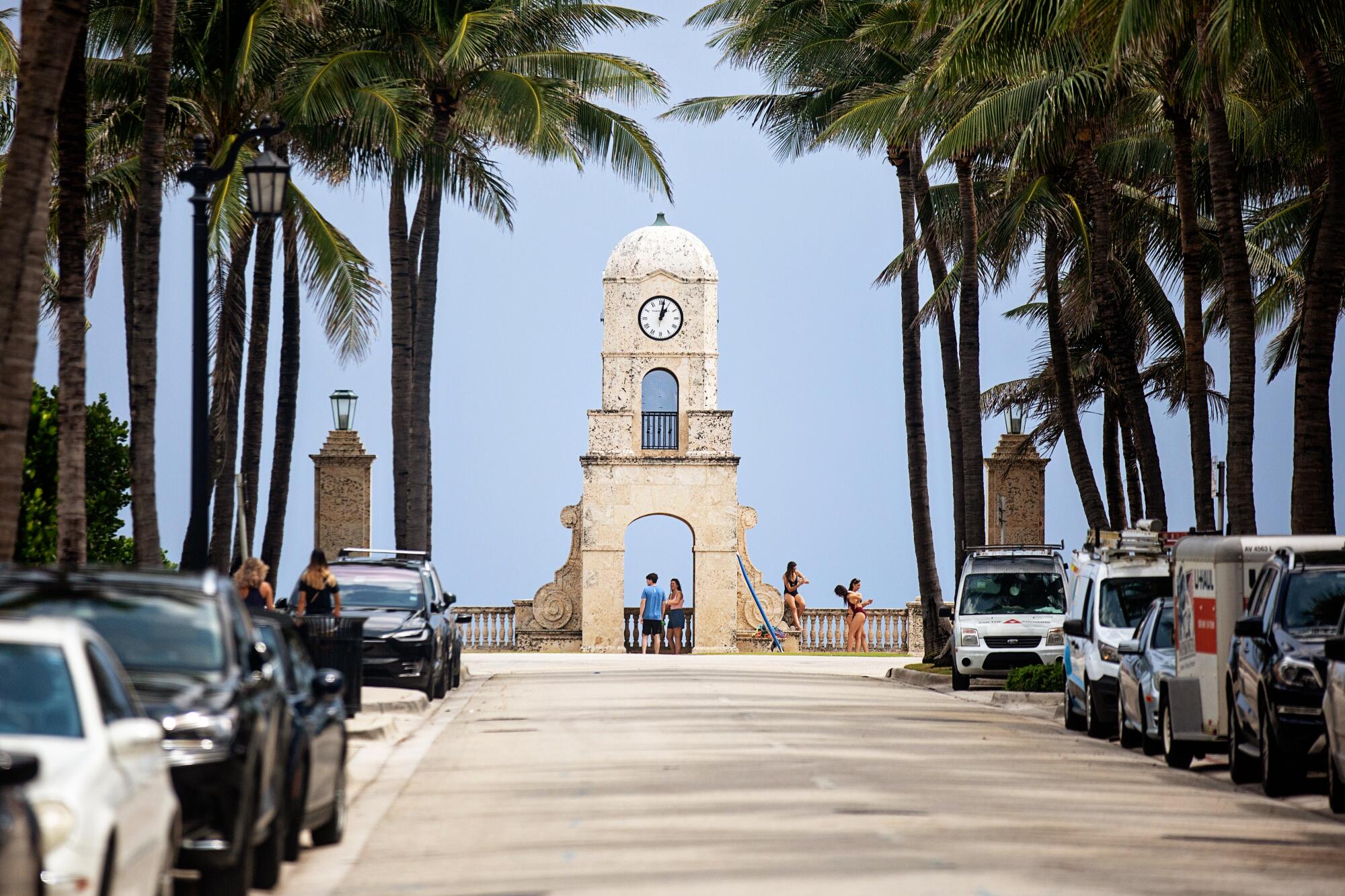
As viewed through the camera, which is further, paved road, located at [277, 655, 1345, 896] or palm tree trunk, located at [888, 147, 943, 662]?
palm tree trunk, located at [888, 147, 943, 662]

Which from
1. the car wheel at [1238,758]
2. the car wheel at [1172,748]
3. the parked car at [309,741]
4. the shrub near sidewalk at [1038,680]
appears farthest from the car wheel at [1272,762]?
the shrub near sidewalk at [1038,680]

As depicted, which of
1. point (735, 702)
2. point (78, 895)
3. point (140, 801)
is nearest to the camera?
point (78, 895)

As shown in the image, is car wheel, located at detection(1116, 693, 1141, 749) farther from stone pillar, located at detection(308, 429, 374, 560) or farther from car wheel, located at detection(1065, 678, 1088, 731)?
stone pillar, located at detection(308, 429, 374, 560)

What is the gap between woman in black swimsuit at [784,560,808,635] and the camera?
5022 centimetres

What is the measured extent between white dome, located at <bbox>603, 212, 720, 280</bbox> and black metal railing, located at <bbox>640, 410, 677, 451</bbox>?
12.7 feet

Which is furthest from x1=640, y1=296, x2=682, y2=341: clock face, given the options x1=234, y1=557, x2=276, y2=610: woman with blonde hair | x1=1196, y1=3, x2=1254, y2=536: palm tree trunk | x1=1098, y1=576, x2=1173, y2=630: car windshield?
x1=234, y1=557, x2=276, y2=610: woman with blonde hair

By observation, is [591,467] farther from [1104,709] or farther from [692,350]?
[1104,709]

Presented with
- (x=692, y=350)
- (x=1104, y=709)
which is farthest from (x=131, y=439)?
(x=692, y=350)

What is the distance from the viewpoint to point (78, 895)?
22.1ft

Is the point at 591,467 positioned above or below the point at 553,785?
Result: above

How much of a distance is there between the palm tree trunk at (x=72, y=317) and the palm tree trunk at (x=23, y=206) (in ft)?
10.4

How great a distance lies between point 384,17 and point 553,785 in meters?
19.9

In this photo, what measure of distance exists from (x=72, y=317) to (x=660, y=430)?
1434 inches

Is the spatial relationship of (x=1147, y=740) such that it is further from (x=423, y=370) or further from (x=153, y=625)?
(x=423, y=370)
